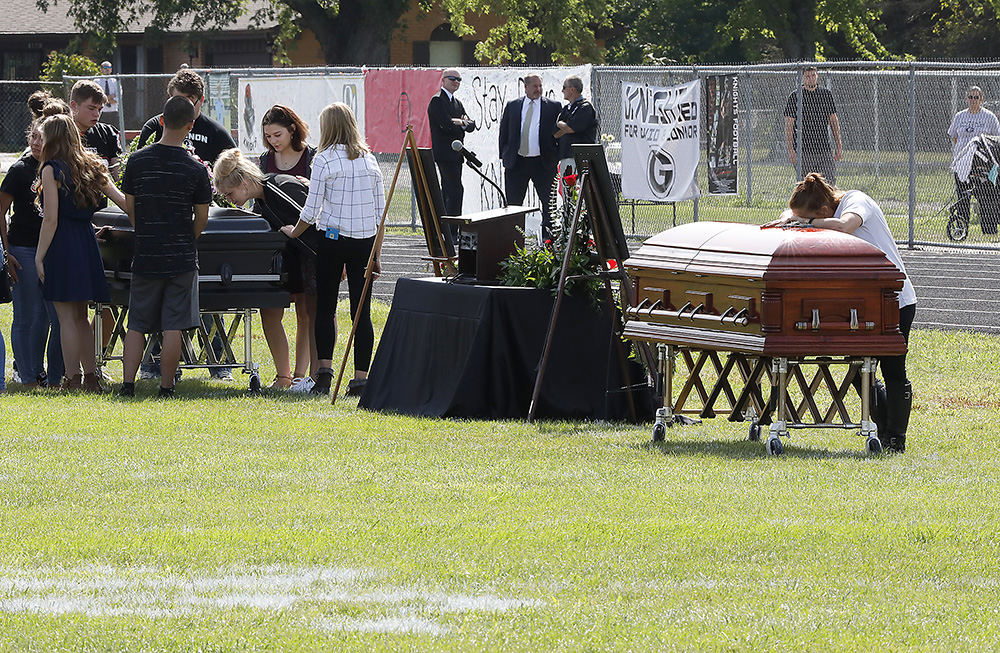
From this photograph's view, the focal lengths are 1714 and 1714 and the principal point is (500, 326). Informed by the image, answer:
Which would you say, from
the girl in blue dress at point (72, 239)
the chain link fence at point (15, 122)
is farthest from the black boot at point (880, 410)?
the chain link fence at point (15, 122)

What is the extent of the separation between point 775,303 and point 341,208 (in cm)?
350

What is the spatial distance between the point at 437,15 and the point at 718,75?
40299mm

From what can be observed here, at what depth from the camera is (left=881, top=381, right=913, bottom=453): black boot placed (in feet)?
29.6

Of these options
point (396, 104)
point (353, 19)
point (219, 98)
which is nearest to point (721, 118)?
point (396, 104)

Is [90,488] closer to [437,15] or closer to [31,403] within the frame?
[31,403]

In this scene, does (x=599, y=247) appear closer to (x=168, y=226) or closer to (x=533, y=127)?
(x=168, y=226)

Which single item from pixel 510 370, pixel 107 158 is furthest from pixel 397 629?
pixel 107 158

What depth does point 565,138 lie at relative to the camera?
66.1ft

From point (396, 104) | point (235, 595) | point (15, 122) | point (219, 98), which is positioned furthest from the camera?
point (15, 122)

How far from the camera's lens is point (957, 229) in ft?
68.9

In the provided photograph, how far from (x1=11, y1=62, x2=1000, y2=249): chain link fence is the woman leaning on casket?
429 inches

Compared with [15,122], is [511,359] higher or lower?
lower

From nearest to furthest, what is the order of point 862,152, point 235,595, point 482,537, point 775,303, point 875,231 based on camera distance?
point 235,595 → point 482,537 → point 775,303 → point 875,231 → point 862,152

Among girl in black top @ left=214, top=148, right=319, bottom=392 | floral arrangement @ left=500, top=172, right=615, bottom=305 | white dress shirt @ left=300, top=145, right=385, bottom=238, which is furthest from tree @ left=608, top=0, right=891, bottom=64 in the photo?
floral arrangement @ left=500, top=172, right=615, bottom=305
